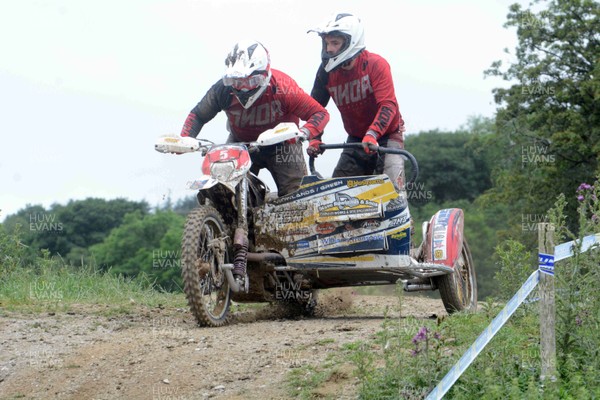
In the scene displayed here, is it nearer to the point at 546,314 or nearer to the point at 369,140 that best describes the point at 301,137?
the point at 369,140

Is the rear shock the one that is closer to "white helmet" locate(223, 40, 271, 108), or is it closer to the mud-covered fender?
"white helmet" locate(223, 40, 271, 108)

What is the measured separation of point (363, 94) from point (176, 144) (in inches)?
82.6

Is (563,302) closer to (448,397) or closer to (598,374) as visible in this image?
(598,374)

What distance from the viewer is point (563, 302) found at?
6.21m

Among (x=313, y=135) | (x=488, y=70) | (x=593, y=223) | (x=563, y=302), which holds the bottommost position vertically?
(x=563, y=302)

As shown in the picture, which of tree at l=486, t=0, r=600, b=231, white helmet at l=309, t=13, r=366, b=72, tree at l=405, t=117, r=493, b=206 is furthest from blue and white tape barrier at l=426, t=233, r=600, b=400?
tree at l=405, t=117, r=493, b=206

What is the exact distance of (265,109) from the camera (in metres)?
10.2

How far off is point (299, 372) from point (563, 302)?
173 centimetres

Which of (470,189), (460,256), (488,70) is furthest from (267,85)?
(470,189)

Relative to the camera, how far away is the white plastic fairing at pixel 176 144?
9516 mm

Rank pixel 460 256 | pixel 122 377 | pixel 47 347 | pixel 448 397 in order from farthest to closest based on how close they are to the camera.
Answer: pixel 460 256 < pixel 47 347 < pixel 122 377 < pixel 448 397

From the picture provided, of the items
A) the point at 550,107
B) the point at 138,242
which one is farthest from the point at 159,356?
the point at 138,242

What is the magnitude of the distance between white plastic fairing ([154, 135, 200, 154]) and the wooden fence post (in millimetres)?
4335

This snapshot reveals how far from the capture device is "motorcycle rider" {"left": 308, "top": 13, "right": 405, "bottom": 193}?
33.3 feet
